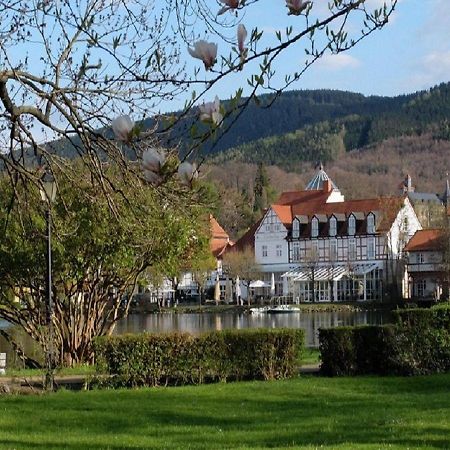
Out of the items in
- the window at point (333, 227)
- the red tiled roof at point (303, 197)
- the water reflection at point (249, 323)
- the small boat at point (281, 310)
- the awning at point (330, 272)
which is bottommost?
the water reflection at point (249, 323)

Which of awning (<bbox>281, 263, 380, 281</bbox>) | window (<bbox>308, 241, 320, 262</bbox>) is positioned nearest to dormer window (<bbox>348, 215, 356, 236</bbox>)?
awning (<bbox>281, 263, 380, 281</bbox>)

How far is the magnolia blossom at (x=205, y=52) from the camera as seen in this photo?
3971 mm

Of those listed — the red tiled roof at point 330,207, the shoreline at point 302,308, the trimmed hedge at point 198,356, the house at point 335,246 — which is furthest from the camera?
the red tiled roof at point 330,207

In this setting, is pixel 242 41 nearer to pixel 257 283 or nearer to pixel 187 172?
pixel 187 172

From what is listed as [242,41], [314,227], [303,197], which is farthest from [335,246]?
[242,41]

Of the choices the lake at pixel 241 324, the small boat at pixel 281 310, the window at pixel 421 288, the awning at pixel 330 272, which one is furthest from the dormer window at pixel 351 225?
the lake at pixel 241 324

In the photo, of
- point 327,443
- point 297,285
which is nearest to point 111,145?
point 327,443

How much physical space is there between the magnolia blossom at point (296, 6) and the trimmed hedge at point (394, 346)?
13.0 m

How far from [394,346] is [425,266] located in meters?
57.3

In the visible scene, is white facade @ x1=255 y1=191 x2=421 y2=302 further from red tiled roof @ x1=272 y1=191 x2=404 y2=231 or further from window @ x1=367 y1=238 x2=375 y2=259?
red tiled roof @ x1=272 y1=191 x2=404 y2=231

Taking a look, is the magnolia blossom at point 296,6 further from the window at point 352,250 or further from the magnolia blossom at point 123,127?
the window at point 352,250

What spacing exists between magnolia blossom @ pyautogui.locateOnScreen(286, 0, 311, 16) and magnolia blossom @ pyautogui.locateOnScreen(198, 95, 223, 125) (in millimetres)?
542

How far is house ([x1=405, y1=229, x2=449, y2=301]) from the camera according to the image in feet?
228

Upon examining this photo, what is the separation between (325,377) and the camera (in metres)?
16.3
